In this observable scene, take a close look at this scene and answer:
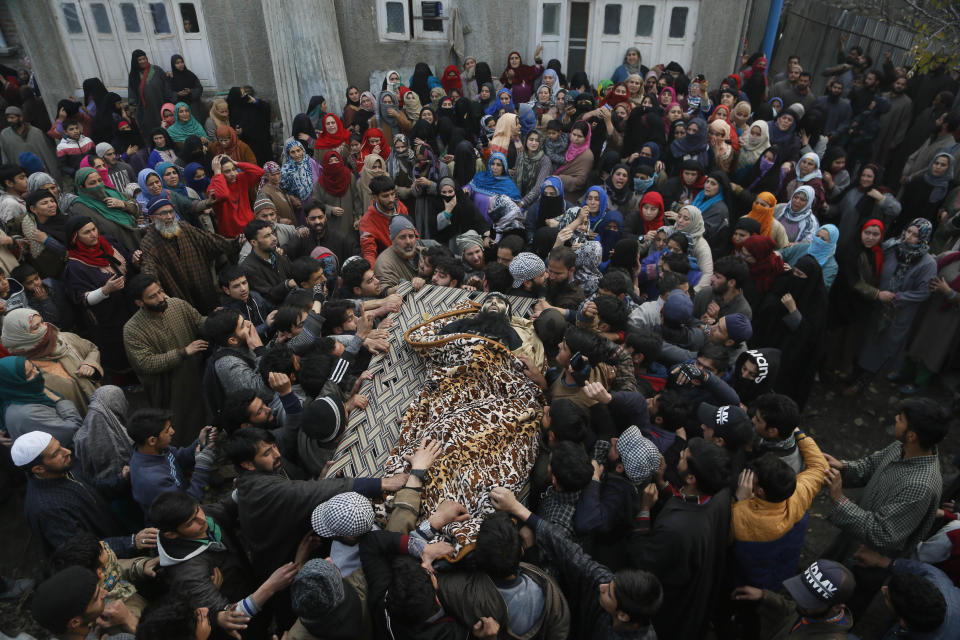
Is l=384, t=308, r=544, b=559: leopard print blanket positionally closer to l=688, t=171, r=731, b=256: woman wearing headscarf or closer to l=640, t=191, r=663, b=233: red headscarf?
l=640, t=191, r=663, b=233: red headscarf

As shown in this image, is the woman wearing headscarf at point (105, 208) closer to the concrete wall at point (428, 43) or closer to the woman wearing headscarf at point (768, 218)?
the concrete wall at point (428, 43)

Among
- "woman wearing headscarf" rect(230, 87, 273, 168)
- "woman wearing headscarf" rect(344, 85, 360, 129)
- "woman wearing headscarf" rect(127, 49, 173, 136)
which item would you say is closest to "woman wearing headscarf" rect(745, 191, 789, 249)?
"woman wearing headscarf" rect(344, 85, 360, 129)

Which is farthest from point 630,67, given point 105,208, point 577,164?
point 105,208

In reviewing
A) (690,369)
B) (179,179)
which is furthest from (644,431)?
(179,179)

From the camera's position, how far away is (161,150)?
7.53 meters

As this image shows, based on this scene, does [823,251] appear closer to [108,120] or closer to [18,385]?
[18,385]

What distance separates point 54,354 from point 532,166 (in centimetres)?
506

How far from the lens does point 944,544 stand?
111 inches

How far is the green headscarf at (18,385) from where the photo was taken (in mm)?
3410

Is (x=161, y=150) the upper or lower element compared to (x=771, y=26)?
lower

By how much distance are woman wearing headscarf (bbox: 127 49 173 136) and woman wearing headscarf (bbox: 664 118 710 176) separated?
802cm

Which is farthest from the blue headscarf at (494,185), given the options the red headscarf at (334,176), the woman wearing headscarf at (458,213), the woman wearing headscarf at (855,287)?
the woman wearing headscarf at (855,287)

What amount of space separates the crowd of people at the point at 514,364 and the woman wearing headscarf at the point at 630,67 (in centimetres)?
252

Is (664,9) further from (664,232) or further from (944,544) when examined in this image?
(944,544)
